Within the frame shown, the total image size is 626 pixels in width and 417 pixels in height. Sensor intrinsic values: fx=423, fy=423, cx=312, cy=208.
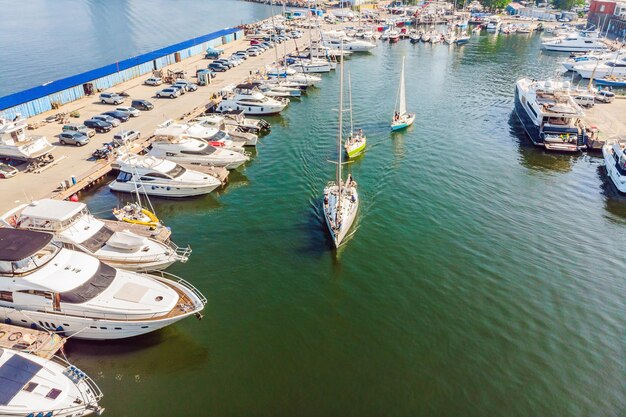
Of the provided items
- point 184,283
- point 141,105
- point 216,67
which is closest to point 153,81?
point 141,105

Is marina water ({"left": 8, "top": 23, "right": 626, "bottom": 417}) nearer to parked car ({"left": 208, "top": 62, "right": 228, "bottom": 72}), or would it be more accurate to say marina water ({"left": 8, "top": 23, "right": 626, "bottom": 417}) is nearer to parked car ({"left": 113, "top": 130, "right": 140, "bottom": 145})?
parked car ({"left": 113, "top": 130, "right": 140, "bottom": 145})

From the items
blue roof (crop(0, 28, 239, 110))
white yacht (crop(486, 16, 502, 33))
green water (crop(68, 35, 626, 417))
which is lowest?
green water (crop(68, 35, 626, 417))

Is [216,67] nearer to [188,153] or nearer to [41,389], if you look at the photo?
[188,153]

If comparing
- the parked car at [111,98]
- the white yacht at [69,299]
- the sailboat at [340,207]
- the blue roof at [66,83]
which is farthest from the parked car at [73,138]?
the sailboat at [340,207]

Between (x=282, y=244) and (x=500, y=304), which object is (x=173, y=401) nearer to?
(x=282, y=244)

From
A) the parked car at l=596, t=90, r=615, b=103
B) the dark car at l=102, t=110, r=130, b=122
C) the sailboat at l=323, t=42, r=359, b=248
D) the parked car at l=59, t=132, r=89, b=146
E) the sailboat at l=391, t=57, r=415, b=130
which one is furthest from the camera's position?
the parked car at l=596, t=90, r=615, b=103

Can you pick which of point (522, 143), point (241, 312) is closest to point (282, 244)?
point (241, 312)

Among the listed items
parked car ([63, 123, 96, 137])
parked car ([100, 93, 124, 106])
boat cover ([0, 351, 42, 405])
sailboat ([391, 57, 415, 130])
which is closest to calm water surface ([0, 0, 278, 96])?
parked car ([100, 93, 124, 106])
